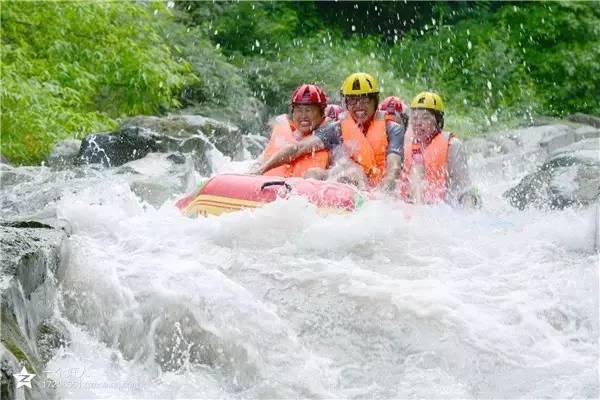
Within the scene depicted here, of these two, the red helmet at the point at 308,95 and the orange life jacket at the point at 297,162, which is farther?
the red helmet at the point at 308,95

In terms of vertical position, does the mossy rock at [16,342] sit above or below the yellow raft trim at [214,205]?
below

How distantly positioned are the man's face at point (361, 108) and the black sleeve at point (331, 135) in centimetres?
19

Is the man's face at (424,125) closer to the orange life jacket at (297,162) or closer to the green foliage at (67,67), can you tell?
the orange life jacket at (297,162)

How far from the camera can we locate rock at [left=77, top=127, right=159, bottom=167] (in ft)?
26.8

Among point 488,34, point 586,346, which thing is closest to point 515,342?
point 586,346

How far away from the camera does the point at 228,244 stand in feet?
16.6

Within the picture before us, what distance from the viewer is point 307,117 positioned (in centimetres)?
668

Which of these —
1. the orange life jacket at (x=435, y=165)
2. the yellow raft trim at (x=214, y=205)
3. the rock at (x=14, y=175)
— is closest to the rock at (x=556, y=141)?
the orange life jacket at (x=435, y=165)

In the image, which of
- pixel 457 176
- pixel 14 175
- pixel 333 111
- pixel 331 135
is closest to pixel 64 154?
pixel 14 175

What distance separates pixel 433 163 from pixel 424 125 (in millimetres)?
339

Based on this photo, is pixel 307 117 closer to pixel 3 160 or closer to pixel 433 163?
pixel 433 163

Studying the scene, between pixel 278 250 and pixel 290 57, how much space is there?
9995mm

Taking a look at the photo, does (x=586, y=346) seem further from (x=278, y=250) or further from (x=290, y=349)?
(x=278, y=250)

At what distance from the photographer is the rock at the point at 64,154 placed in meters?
Result: 8.23
